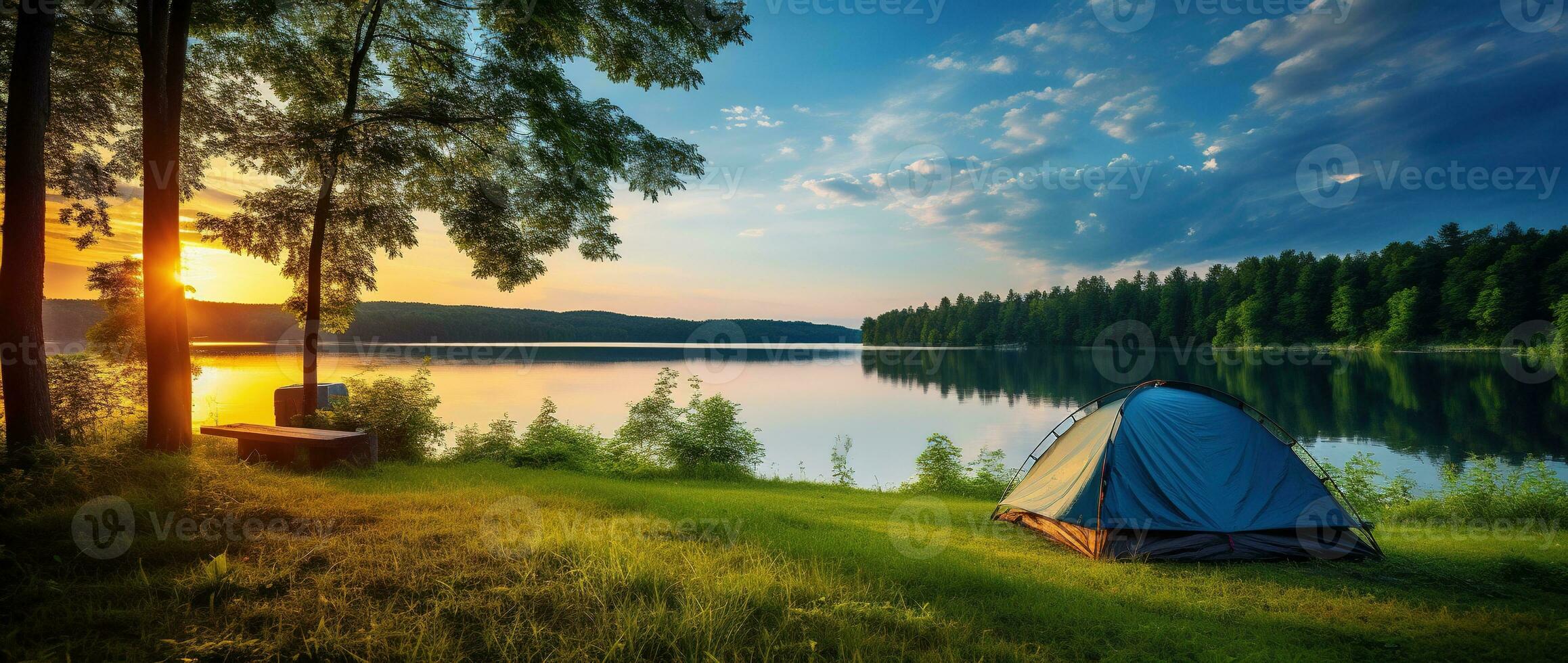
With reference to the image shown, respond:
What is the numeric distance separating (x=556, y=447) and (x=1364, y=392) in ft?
134

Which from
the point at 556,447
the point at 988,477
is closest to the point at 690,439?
the point at 556,447

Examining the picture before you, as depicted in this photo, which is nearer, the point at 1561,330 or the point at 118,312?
the point at 118,312

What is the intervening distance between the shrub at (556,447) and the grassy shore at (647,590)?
5.60m

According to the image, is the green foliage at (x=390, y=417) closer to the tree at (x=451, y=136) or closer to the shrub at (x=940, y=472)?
the tree at (x=451, y=136)

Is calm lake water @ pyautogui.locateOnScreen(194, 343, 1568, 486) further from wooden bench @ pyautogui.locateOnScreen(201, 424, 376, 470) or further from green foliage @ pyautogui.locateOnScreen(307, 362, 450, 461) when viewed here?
wooden bench @ pyautogui.locateOnScreen(201, 424, 376, 470)

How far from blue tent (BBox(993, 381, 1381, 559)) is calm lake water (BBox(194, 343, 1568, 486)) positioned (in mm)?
8973

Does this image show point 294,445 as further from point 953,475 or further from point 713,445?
point 953,475

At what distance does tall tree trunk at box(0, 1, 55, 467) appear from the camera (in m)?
6.80

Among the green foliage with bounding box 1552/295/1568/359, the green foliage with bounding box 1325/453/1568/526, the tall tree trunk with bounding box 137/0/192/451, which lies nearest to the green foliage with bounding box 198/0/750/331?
the tall tree trunk with bounding box 137/0/192/451

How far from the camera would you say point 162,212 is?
816 centimetres

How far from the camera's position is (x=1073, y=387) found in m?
39.1

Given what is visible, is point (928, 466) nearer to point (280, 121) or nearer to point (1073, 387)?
point (280, 121)

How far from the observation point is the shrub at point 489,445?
13.5m

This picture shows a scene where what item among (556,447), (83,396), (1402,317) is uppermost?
(1402,317)
